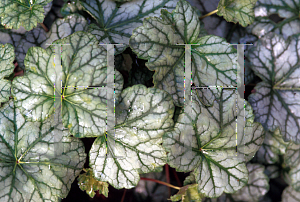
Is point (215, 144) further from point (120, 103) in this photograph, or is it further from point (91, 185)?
point (91, 185)

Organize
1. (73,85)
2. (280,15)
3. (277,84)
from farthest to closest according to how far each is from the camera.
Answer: (280,15) → (277,84) → (73,85)

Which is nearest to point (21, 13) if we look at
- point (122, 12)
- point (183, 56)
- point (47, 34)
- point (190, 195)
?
point (47, 34)

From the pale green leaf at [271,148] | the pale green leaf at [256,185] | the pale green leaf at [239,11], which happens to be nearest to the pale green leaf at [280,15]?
the pale green leaf at [239,11]

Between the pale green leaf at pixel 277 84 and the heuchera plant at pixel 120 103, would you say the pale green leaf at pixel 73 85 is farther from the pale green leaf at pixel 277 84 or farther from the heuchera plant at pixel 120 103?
the pale green leaf at pixel 277 84

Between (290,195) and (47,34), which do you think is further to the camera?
(290,195)

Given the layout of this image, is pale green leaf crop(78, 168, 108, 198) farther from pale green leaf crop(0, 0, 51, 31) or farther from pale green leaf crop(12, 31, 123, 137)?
pale green leaf crop(0, 0, 51, 31)

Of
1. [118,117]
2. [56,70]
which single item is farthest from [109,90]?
[56,70]
